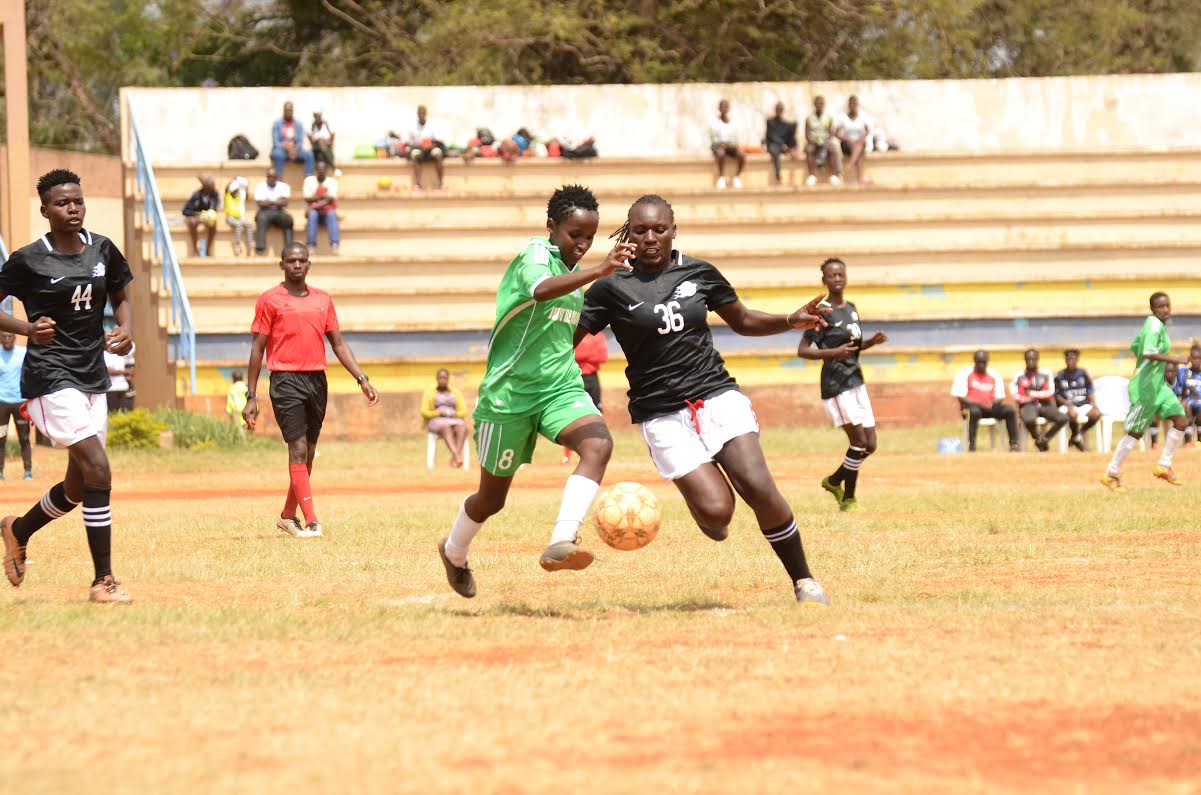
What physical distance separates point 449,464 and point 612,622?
55.6ft

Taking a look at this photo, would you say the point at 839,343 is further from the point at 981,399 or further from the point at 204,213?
the point at 204,213

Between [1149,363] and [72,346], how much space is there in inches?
458

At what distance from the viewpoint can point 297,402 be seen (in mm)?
13461

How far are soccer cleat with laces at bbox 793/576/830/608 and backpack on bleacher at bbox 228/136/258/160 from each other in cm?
2547

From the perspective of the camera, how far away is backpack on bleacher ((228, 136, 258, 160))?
32.3 meters

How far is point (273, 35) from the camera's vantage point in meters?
47.1

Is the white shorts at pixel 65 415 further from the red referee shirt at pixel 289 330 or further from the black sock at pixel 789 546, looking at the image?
the red referee shirt at pixel 289 330

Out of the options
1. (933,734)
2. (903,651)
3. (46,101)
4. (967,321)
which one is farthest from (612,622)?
(46,101)

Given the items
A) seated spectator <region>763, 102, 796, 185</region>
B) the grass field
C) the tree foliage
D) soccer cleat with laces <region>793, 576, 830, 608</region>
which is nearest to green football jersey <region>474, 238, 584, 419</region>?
the grass field

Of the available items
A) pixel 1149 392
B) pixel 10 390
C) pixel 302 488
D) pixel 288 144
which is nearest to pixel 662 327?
pixel 302 488

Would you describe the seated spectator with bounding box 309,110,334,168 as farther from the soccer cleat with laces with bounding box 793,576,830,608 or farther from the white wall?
the soccer cleat with laces with bounding box 793,576,830,608

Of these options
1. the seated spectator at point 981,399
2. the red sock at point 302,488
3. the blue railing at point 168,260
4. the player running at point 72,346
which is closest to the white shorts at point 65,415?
the player running at point 72,346

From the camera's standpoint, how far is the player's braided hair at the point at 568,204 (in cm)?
851

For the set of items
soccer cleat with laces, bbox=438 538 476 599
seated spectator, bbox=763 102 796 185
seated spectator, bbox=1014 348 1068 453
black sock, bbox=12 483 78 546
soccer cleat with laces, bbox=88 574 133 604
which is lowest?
seated spectator, bbox=1014 348 1068 453
